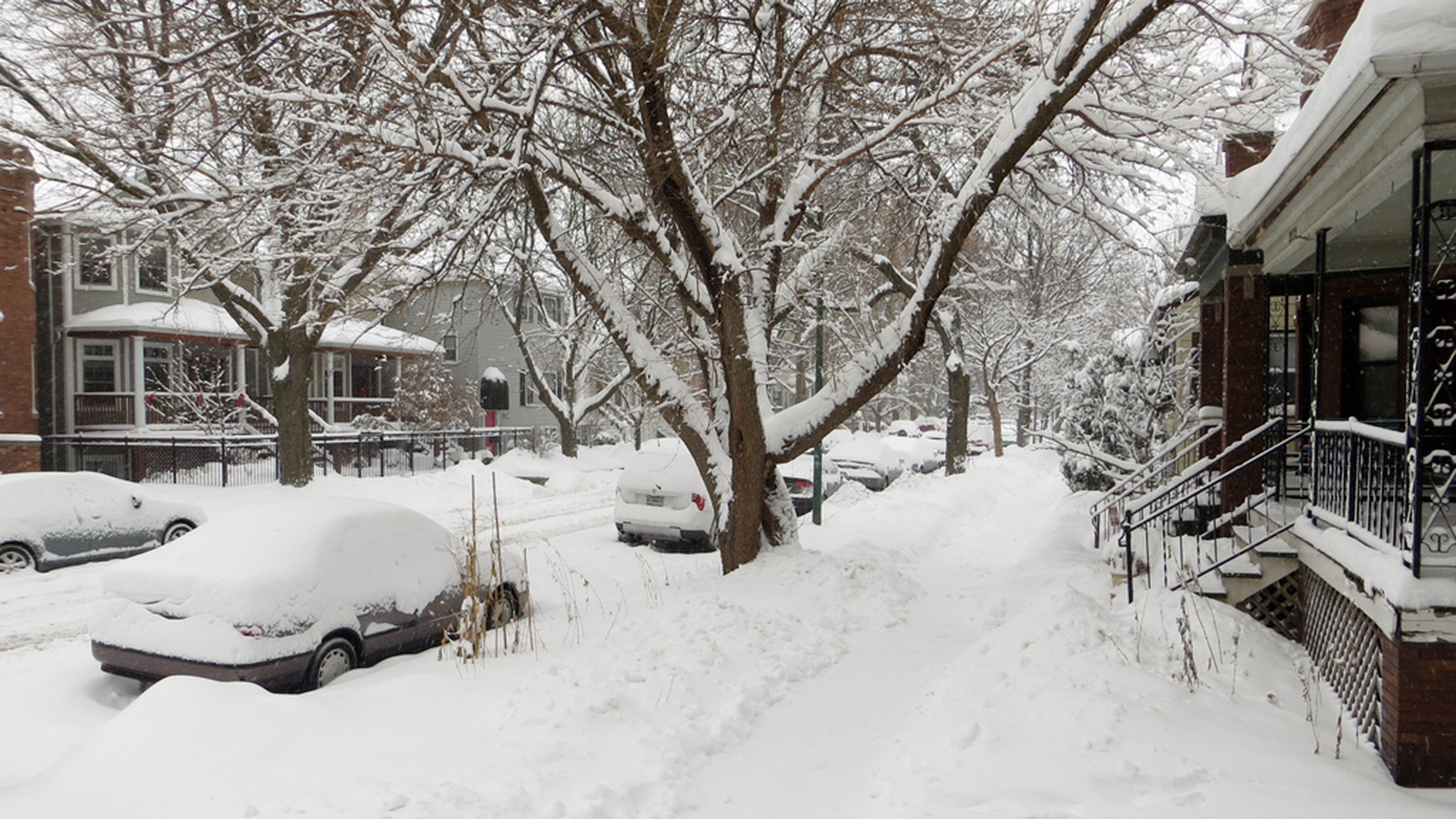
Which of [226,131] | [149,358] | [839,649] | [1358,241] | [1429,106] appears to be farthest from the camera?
[149,358]

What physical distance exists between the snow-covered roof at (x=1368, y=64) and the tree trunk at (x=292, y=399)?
17.0 meters

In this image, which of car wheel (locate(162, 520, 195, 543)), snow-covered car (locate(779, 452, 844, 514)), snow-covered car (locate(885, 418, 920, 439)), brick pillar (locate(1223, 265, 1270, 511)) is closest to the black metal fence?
car wheel (locate(162, 520, 195, 543))

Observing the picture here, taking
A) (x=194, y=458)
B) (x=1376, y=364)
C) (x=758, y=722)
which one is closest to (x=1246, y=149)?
(x=1376, y=364)

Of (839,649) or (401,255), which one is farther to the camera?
(401,255)

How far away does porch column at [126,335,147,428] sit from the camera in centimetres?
2409

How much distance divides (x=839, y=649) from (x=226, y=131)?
7515mm

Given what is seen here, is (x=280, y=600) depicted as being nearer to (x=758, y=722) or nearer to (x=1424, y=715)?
(x=758, y=722)

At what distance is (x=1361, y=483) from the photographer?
6.05 m

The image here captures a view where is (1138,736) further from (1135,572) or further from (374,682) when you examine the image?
(374,682)

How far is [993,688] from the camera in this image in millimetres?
5809

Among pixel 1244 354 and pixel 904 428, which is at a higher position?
pixel 1244 354

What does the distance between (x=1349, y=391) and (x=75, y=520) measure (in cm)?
1703

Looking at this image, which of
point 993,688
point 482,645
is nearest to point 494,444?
point 482,645

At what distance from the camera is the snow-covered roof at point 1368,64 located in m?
4.04
